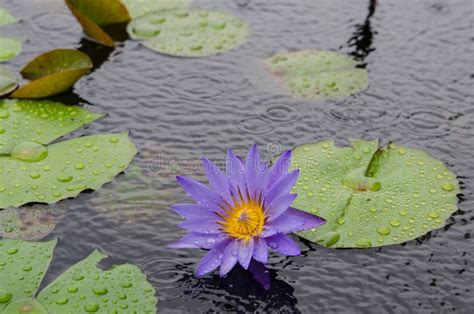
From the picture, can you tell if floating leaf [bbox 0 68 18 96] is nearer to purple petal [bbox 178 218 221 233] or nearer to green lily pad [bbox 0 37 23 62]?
green lily pad [bbox 0 37 23 62]

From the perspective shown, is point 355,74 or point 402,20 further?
point 402,20

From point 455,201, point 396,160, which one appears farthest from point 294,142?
point 455,201

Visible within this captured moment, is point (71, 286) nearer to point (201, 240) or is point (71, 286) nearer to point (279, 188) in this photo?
point (201, 240)

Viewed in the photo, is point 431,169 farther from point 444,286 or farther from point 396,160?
point 444,286

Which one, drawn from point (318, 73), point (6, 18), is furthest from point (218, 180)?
point (6, 18)

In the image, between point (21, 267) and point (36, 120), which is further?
point (36, 120)
